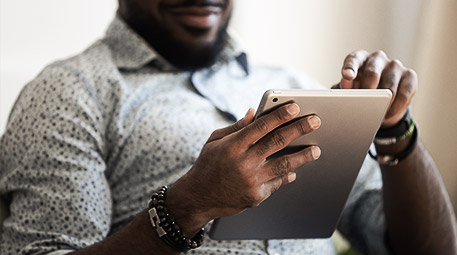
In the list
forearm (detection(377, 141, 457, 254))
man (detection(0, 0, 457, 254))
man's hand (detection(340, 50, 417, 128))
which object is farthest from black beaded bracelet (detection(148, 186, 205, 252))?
forearm (detection(377, 141, 457, 254))

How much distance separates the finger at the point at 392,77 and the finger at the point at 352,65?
0.04 metres

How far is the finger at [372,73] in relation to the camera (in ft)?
2.98

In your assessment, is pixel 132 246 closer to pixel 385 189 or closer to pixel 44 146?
pixel 44 146

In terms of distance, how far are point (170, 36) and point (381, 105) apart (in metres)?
0.61

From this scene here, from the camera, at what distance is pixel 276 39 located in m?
2.07

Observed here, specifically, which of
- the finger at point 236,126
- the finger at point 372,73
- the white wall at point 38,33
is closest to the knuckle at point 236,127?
the finger at point 236,126

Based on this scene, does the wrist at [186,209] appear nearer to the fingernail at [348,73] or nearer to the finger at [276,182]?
the finger at [276,182]

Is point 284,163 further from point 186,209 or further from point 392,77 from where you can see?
point 392,77

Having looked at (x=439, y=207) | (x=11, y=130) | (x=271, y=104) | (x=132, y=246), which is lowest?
(x=439, y=207)

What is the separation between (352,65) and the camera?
0.88 meters

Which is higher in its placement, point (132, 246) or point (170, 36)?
point (170, 36)

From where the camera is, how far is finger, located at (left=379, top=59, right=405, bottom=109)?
92 cm

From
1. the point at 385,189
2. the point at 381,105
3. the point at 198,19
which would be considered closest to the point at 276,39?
the point at 198,19

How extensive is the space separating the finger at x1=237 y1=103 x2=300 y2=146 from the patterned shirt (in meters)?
0.38
